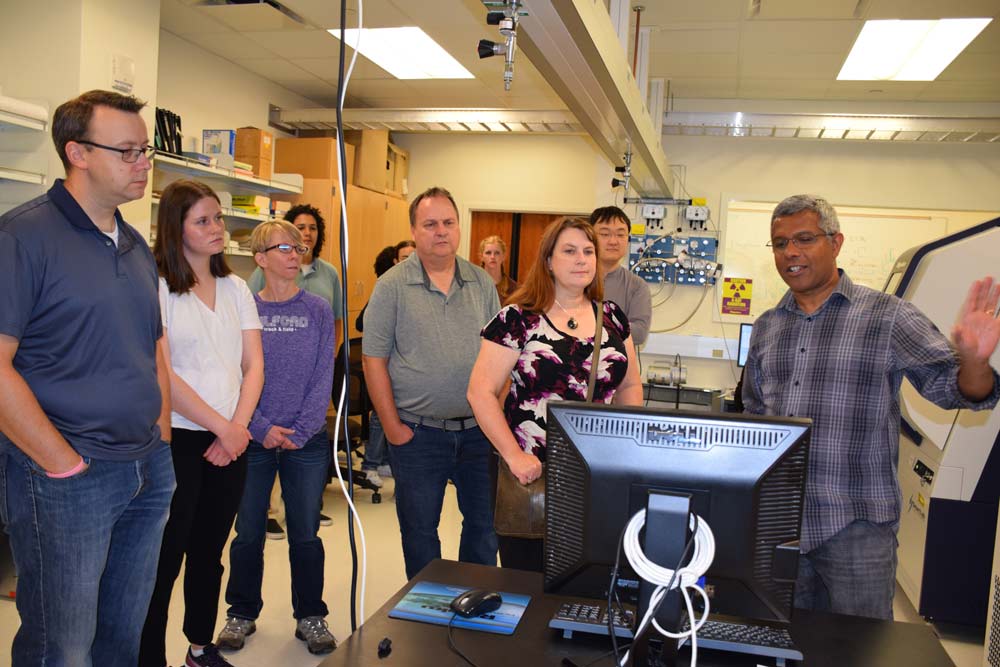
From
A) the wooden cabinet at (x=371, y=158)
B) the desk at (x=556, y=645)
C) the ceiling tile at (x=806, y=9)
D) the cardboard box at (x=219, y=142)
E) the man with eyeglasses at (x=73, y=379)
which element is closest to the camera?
the desk at (x=556, y=645)

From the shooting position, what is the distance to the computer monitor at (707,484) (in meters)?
1.05

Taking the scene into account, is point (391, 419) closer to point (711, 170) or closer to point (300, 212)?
point (300, 212)

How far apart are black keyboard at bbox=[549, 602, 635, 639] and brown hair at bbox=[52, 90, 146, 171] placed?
142 cm

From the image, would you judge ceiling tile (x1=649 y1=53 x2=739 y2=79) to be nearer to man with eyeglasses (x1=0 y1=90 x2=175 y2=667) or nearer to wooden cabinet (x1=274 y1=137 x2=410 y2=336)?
wooden cabinet (x1=274 y1=137 x2=410 y2=336)

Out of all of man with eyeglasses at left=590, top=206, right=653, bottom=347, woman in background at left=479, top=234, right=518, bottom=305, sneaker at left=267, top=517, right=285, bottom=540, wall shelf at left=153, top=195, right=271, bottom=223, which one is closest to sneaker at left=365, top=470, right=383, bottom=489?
sneaker at left=267, top=517, right=285, bottom=540

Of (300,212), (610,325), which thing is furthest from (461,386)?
(300,212)

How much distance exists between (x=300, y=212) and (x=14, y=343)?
8.04ft

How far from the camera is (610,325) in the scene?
6.72 ft

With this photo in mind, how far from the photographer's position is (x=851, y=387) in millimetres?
1755

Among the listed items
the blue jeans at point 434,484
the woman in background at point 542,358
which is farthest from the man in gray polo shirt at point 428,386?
the woman in background at point 542,358

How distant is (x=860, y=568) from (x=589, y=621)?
0.83m

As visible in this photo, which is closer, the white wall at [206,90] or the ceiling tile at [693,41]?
the ceiling tile at [693,41]

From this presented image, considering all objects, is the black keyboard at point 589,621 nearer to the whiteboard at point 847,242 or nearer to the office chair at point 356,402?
the office chair at point 356,402

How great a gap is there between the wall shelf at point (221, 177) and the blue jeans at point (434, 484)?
269 cm
